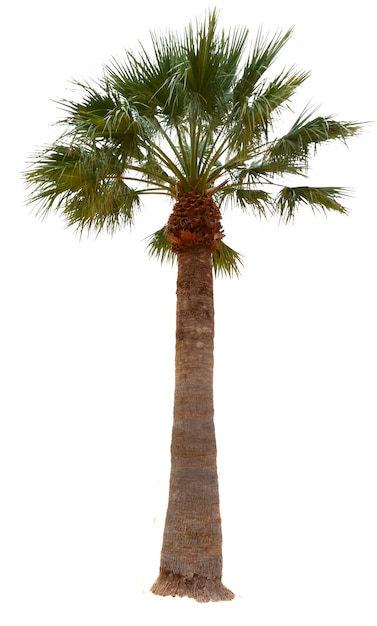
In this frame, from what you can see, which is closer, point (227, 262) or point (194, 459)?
point (194, 459)

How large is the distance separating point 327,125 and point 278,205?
1.57 meters

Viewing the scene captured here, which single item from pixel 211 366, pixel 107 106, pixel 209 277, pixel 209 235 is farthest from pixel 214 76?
pixel 211 366

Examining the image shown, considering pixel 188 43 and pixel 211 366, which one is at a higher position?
pixel 188 43

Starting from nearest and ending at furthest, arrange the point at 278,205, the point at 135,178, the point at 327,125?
the point at 327,125, the point at 135,178, the point at 278,205

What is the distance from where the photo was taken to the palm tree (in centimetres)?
718

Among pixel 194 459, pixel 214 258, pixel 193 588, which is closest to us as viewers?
pixel 193 588

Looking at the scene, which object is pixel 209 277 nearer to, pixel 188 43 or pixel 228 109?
pixel 228 109

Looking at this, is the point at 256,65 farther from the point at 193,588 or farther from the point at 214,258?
the point at 193,588

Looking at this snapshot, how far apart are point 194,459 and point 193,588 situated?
1327mm

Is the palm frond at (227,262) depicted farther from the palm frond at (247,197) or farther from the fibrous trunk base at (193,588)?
the fibrous trunk base at (193,588)

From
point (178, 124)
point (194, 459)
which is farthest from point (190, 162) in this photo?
point (194, 459)

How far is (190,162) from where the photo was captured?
8.15 meters

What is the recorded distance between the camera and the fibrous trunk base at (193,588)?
6.91 metres

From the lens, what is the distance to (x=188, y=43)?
727cm
